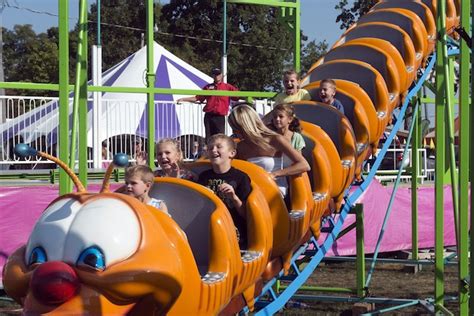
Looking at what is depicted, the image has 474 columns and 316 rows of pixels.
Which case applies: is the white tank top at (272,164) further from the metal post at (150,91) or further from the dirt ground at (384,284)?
the dirt ground at (384,284)

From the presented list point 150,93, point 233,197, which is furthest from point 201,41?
point 233,197

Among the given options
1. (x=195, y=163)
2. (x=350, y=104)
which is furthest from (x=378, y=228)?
(x=195, y=163)

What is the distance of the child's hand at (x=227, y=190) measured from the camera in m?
3.99

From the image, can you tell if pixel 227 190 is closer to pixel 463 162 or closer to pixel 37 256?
pixel 37 256

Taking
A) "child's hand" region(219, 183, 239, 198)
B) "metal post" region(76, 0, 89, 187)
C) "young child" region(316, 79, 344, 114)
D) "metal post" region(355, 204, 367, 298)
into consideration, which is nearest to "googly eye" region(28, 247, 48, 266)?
"child's hand" region(219, 183, 239, 198)

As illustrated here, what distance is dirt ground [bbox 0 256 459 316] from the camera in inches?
276

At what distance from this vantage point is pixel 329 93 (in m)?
6.23

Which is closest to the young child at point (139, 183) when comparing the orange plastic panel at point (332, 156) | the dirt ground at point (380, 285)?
the orange plastic panel at point (332, 156)

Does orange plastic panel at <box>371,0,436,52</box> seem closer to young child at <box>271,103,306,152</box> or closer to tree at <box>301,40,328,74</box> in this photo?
young child at <box>271,103,306,152</box>

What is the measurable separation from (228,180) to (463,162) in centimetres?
175

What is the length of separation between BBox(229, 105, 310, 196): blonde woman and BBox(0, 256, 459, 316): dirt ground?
221cm

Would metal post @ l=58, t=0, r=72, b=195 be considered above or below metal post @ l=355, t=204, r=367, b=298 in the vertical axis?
above

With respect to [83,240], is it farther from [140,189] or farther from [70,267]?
[140,189]

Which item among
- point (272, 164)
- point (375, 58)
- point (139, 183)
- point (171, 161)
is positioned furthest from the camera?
point (375, 58)
